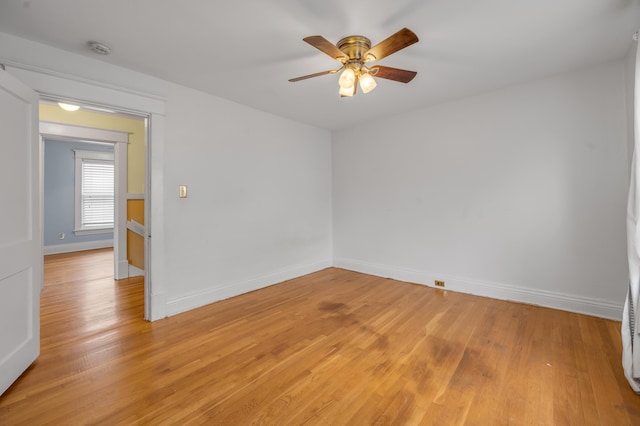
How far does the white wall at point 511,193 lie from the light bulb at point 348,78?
2.03m

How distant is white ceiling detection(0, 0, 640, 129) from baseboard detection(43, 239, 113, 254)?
580 centimetres

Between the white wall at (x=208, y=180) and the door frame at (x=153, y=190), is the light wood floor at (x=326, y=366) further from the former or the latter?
the white wall at (x=208, y=180)

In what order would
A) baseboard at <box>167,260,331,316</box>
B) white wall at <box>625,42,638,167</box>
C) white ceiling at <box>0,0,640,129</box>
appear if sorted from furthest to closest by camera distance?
baseboard at <box>167,260,331,316</box> < white wall at <box>625,42,638,167</box> < white ceiling at <box>0,0,640,129</box>

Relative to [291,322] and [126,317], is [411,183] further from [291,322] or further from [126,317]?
[126,317]

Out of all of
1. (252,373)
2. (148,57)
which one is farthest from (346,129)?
(252,373)

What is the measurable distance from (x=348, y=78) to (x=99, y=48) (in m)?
2.01

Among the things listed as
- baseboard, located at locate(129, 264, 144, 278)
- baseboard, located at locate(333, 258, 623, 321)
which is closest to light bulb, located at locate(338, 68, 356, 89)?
baseboard, located at locate(333, 258, 623, 321)

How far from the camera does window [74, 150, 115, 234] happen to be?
6.49m

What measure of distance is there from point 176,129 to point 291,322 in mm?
2328

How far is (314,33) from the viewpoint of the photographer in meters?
2.07

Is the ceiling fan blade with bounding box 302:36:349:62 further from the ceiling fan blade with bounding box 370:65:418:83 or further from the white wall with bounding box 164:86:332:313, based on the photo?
the white wall with bounding box 164:86:332:313

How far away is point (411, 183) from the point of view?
394cm

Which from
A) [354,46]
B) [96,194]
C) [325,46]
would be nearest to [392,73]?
[354,46]

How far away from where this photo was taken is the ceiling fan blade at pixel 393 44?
167 centimetres
